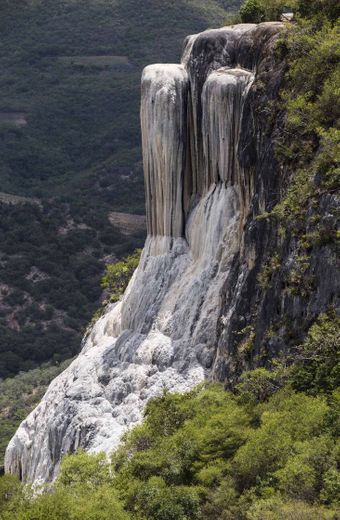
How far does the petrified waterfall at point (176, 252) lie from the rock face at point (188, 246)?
0.02 metres

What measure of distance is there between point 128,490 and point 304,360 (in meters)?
3.11

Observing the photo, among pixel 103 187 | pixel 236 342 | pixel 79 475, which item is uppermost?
pixel 236 342

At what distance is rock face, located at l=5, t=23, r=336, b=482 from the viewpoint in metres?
21.2

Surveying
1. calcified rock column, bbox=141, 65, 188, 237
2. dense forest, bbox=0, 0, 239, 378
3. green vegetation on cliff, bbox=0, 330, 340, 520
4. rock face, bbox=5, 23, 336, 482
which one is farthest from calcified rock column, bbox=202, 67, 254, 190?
dense forest, bbox=0, 0, 239, 378

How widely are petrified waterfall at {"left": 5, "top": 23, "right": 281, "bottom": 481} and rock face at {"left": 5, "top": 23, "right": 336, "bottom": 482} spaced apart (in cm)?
2

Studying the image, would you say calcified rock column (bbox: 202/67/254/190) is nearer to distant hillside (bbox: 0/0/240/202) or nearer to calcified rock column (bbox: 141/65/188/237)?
calcified rock column (bbox: 141/65/188/237)

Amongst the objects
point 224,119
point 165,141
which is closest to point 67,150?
point 165,141

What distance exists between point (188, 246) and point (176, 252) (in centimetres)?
30

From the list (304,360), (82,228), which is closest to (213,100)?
(304,360)

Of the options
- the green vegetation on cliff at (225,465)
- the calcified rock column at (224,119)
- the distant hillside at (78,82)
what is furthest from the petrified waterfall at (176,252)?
the distant hillside at (78,82)

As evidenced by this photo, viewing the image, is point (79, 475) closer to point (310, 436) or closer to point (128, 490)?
point (128, 490)

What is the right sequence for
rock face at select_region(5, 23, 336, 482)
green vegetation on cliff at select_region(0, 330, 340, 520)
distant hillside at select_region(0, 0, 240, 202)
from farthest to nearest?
distant hillside at select_region(0, 0, 240, 202) < rock face at select_region(5, 23, 336, 482) < green vegetation on cliff at select_region(0, 330, 340, 520)

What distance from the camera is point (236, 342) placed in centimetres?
2025

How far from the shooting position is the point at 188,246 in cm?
2408
